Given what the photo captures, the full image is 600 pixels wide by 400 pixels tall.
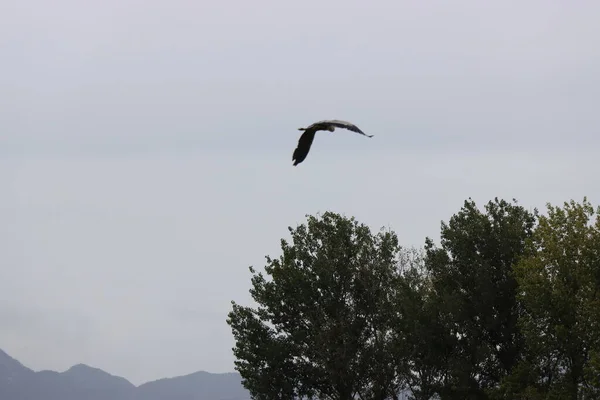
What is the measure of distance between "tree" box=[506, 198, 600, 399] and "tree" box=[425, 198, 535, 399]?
212cm

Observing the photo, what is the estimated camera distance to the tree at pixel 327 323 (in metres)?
59.3

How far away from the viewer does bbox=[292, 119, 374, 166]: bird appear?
46.6 ft

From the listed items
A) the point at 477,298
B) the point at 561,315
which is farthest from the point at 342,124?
the point at 477,298

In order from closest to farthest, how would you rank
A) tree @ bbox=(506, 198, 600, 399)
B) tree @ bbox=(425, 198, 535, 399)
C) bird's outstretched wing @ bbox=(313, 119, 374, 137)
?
bird's outstretched wing @ bbox=(313, 119, 374, 137), tree @ bbox=(506, 198, 600, 399), tree @ bbox=(425, 198, 535, 399)

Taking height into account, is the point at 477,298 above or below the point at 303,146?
above

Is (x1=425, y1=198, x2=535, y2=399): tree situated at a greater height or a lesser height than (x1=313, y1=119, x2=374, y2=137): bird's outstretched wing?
greater

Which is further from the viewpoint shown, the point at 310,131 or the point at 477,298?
the point at 477,298

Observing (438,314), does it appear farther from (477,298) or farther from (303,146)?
(303,146)

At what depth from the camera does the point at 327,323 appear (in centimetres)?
6091

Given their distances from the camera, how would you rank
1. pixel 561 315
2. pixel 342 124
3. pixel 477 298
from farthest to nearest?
pixel 477 298, pixel 561 315, pixel 342 124

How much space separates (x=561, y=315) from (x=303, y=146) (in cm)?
3484

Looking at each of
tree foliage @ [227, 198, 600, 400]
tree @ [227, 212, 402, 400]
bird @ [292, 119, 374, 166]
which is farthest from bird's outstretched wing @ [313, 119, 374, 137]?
tree @ [227, 212, 402, 400]

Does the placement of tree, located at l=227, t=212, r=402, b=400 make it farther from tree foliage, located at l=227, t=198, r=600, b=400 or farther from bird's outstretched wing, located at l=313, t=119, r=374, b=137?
bird's outstretched wing, located at l=313, t=119, r=374, b=137

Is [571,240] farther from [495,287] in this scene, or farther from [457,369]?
[457,369]
